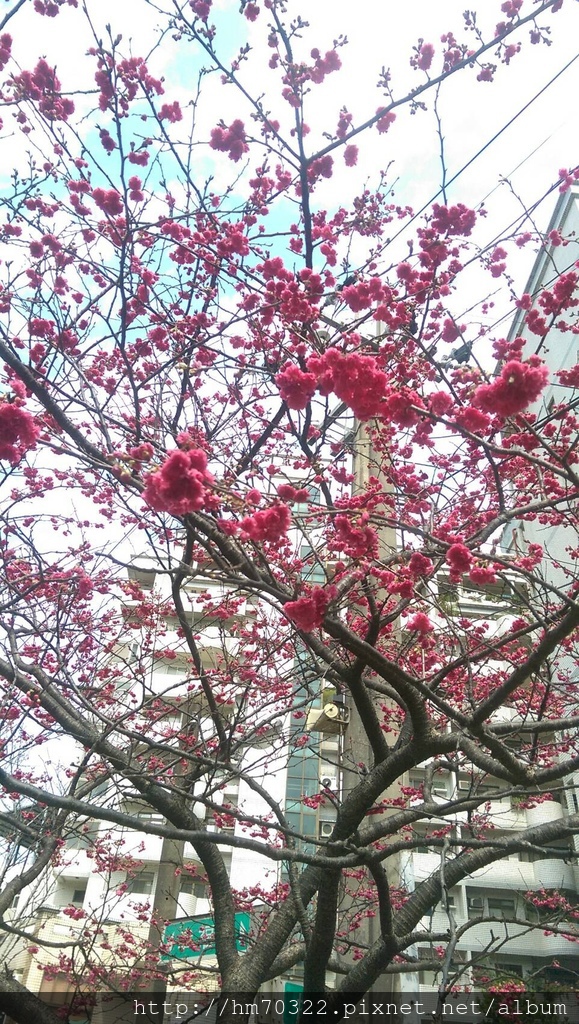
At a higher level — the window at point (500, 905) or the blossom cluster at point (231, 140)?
the blossom cluster at point (231, 140)

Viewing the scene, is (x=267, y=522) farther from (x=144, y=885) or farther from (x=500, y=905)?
(x=144, y=885)

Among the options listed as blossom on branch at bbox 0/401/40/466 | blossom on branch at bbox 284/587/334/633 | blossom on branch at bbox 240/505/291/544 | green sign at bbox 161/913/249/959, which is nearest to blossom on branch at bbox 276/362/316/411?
blossom on branch at bbox 240/505/291/544

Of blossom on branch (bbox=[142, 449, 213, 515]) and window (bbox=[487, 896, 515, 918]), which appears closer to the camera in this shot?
blossom on branch (bbox=[142, 449, 213, 515])

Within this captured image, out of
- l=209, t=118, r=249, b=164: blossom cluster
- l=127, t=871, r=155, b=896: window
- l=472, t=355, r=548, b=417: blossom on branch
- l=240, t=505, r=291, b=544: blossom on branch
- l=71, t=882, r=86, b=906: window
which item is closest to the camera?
l=472, t=355, r=548, b=417: blossom on branch

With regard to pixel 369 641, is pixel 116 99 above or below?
above

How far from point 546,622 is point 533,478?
2.59 m

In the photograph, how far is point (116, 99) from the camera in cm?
439

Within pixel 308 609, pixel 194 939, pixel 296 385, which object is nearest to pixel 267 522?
pixel 308 609

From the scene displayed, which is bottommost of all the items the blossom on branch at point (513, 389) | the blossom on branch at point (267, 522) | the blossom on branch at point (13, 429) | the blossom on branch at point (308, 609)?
the blossom on branch at point (308, 609)

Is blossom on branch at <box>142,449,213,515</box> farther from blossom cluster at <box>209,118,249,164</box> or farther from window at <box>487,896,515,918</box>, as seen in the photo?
window at <box>487,896,515,918</box>

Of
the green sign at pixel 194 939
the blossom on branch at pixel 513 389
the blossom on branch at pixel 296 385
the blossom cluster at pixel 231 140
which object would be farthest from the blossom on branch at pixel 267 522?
the green sign at pixel 194 939

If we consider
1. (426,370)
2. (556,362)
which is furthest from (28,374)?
(556,362)

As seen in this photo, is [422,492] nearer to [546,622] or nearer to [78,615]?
[546,622]

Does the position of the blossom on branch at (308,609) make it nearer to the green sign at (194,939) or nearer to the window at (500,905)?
the green sign at (194,939)
